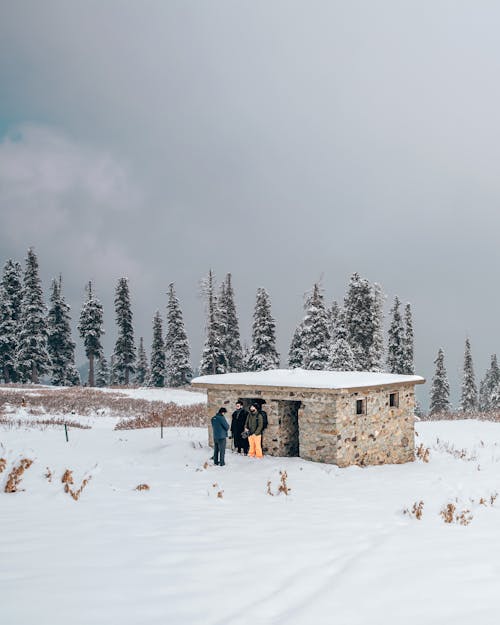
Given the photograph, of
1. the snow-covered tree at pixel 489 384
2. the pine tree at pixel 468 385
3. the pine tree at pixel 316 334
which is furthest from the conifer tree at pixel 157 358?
the snow-covered tree at pixel 489 384

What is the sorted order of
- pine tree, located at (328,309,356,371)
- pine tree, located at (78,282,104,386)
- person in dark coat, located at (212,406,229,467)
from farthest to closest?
pine tree, located at (78,282,104,386), pine tree, located at (328,309,356,371), person in dark coat, located at (212,406,229,467)

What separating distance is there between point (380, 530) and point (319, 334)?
107ft

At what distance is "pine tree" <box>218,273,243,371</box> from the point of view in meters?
53.6

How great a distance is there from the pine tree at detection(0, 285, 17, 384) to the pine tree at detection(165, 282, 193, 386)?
601 inches

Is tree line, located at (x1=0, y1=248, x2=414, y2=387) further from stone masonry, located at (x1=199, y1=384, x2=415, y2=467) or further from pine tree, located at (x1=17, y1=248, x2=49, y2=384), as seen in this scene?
stone masonry, located at (x1=199, y1=384, x2=415, y2=467)

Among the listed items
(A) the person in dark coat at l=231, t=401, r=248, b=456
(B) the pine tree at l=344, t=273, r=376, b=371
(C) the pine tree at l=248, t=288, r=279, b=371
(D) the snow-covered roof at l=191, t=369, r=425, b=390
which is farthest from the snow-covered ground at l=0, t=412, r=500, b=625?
(C) the pine tree at l=248, t=288, r=279, b=371

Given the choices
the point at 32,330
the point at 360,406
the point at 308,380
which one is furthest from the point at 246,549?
the point at 32,330

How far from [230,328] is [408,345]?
61.0 feet

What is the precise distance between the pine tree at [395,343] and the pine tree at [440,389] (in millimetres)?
A: 7966

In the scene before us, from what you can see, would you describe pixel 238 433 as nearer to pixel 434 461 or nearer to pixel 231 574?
pixel 434 461

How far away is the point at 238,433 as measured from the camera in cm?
1448

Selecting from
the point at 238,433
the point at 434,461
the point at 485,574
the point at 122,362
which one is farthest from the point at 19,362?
the point at 485,574

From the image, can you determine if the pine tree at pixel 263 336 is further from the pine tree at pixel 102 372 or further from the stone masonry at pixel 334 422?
the stone masonry at pixel 334 422

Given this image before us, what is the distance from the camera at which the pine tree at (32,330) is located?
47375mm
